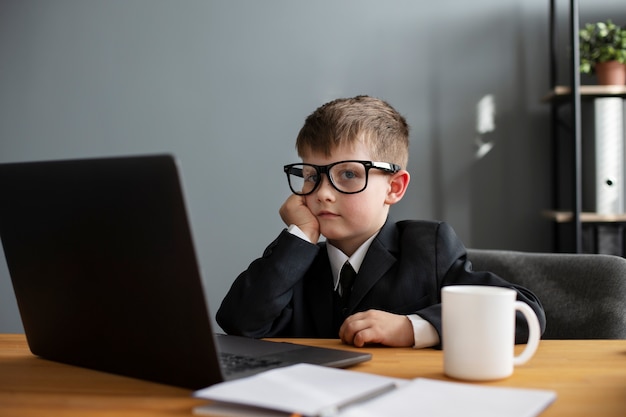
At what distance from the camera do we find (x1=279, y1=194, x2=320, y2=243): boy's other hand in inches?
52.7

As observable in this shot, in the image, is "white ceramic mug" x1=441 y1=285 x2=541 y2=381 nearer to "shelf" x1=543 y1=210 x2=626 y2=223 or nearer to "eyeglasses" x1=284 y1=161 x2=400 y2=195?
"eyeglasses" x1=284 y1=161 x2=400 y2=195

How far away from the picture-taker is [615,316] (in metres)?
1.31

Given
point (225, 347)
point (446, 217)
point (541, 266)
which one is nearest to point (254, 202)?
point (446, 217)

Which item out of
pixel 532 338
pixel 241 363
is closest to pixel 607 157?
pixel 532 338

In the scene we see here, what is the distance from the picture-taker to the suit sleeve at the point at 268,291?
4.09ft

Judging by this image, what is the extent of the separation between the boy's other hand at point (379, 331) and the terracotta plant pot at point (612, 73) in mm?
1735

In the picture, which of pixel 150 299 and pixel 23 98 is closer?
pixel 150 299

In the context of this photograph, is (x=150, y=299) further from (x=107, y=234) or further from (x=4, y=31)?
(x=4, y=31)

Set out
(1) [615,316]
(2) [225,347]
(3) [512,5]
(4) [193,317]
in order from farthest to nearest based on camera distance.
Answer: (3) [512,5] < (1) [615,316] < (2) [225,347] < (4) [193,317]

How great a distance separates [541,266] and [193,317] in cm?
88

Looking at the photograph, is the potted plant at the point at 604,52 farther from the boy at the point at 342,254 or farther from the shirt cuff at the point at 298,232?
the shirt cuff at the point at 298,232

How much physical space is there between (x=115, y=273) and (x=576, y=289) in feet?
2.97

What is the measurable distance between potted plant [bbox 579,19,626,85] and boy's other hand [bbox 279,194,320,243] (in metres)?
1.53

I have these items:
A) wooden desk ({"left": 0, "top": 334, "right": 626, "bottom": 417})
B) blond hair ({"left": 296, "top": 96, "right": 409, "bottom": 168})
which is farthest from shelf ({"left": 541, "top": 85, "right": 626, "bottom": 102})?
wooden desk ({"left": 0, "top": 334, "right": 626, "bottom": 417})
